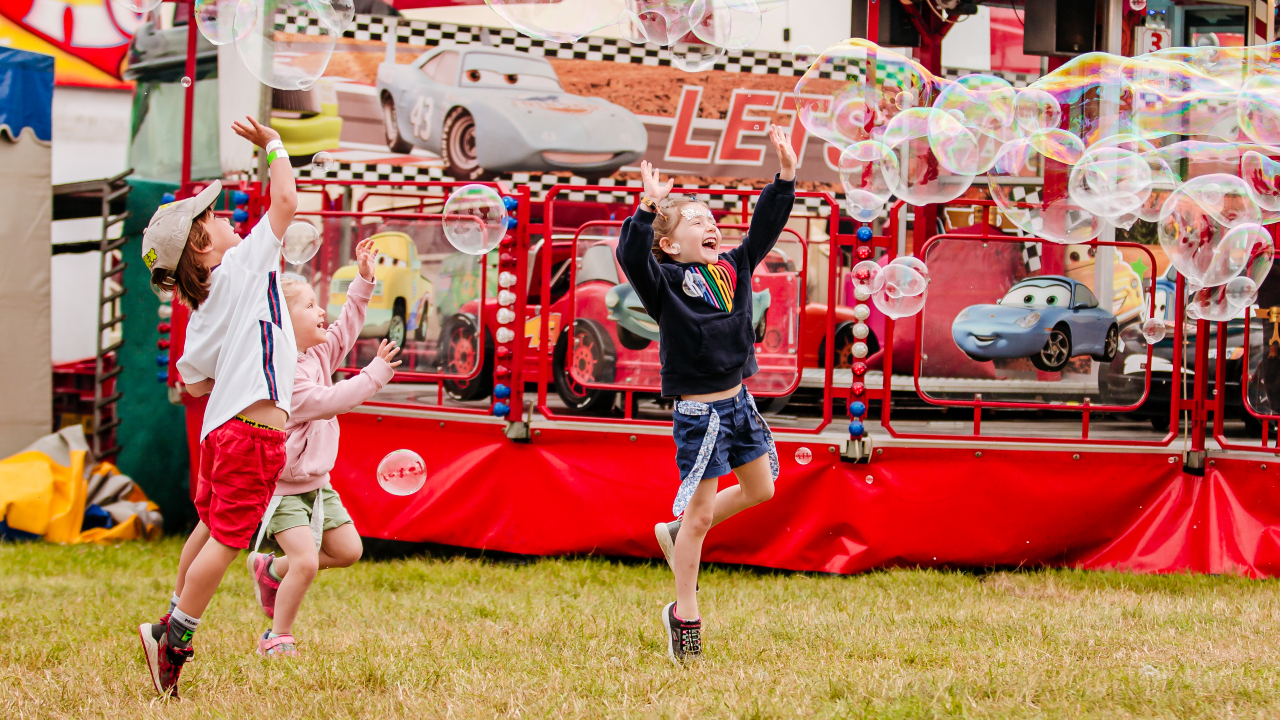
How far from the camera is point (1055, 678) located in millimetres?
3193

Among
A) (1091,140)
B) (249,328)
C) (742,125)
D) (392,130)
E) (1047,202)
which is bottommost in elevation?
(249,328)

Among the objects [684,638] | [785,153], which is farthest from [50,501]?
[785,153]

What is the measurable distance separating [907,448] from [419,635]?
270cm

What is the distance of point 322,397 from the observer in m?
3.76

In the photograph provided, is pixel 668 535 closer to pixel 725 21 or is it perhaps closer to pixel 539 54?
pixel 725 21

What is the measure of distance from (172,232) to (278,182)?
369 millimetres

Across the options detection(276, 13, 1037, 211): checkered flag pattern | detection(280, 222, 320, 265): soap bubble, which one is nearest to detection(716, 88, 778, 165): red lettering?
detection(276, 13, 1037, 211): checkered flag pattern

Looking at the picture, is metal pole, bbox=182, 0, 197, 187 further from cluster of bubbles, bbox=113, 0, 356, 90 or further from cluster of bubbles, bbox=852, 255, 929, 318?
cluster of bubbles, bbox=852, 255, 929, 318

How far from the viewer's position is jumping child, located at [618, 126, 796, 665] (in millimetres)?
3549

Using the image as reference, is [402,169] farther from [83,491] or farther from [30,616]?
[30,616]

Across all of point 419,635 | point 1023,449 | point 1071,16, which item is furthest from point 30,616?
point 1071,16

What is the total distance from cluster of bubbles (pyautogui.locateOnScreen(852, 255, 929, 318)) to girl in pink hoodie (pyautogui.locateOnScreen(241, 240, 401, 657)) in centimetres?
238

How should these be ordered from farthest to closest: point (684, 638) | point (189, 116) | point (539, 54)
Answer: point (539, 54) → point (189, 116) → point (684, 638)

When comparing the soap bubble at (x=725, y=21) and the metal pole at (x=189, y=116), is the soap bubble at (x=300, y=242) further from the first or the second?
the soap bubble at (x=725, y=21)
